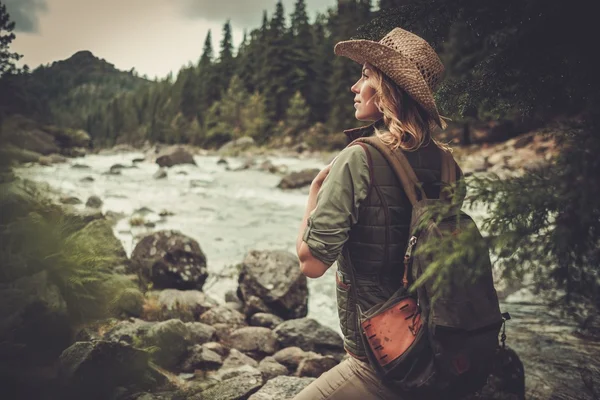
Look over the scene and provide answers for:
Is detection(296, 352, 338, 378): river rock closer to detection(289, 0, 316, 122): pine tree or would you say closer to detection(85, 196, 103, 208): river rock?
detection(85, 196, 103, 208): river rock

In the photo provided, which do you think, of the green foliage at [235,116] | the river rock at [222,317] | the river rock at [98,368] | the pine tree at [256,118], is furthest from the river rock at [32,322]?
the green foliage at [235,116]

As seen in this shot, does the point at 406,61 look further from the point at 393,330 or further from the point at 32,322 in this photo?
the point at 32,322

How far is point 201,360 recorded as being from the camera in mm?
4348

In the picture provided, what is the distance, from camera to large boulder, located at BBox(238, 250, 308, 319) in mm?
6480

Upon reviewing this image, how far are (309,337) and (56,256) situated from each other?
3218 mm

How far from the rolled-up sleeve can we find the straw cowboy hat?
0.40m

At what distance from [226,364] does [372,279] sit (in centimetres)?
334

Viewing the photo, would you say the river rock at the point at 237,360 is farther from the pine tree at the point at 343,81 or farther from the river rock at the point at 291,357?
the pine tree at the point at 343,81

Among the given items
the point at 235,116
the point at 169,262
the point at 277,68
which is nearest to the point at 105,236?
the point at 169,262

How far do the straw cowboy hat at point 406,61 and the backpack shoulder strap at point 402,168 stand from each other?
284 mm

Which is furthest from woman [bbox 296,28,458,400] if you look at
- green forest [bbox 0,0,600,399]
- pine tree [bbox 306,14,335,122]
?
pine tree [bbox 306,14,335,122]

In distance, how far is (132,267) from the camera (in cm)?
669

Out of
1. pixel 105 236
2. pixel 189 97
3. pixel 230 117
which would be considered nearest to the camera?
pixel 105 236

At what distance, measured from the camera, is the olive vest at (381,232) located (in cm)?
168
